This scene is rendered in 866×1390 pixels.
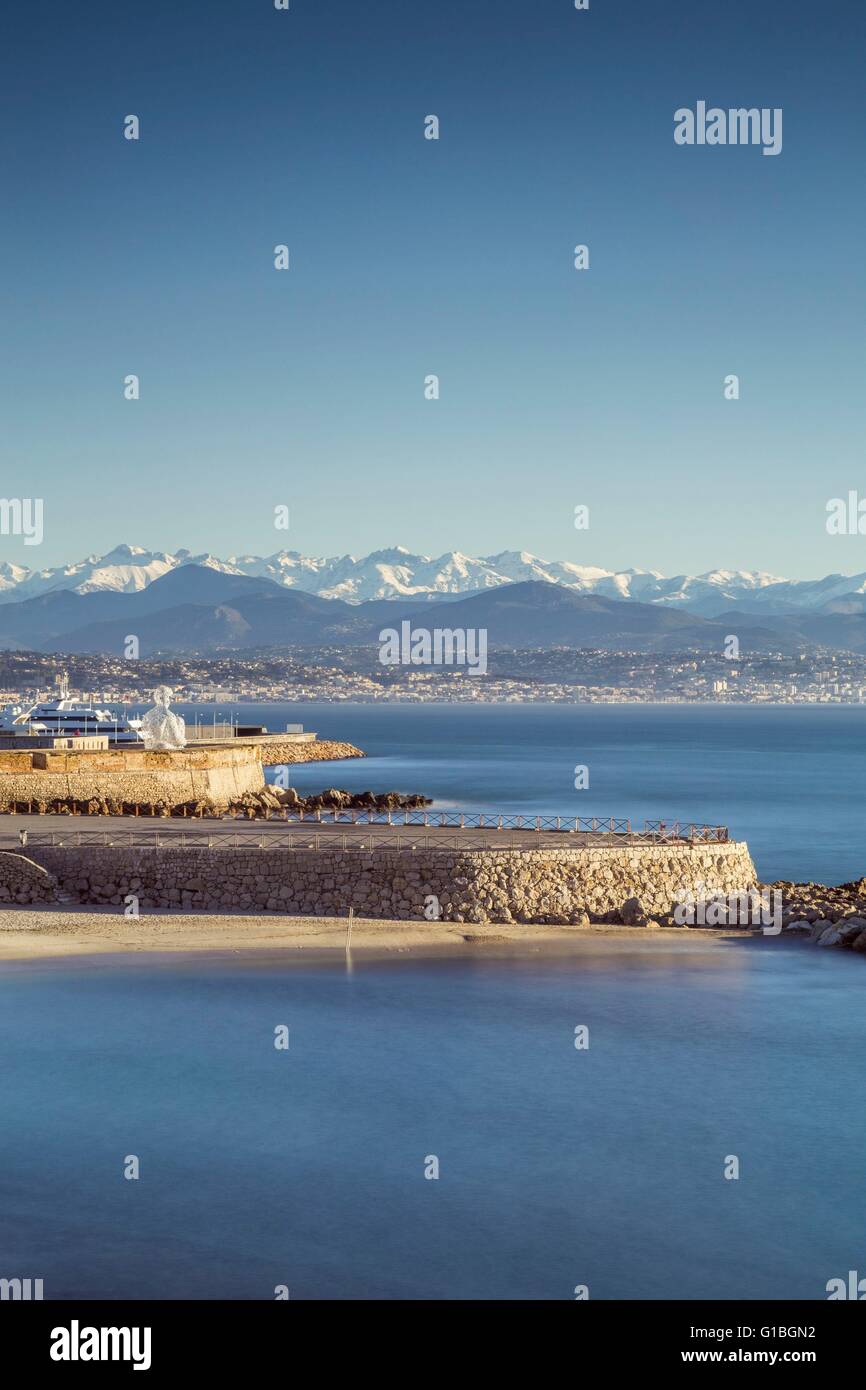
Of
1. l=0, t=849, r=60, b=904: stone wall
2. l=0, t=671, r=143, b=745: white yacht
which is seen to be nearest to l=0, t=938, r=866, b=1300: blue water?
l=0, t=849, r=60, b=904: stone wall

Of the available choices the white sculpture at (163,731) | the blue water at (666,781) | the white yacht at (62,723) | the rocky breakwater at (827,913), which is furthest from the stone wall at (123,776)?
the rocky breakwater at (827,913)

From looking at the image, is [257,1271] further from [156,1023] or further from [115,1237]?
[156,1023]

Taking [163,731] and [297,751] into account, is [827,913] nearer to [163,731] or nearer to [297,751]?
[163,731]

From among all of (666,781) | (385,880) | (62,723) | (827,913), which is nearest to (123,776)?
(62,723)

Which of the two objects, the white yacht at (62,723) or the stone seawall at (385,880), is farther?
the white yacht at (62,723)

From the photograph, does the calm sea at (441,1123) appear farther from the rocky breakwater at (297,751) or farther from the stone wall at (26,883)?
the rocky breakwater at (297,751)

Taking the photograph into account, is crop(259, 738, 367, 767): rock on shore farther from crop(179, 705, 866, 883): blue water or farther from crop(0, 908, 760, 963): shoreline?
crop(0, 908, 760, 963): shoreline
